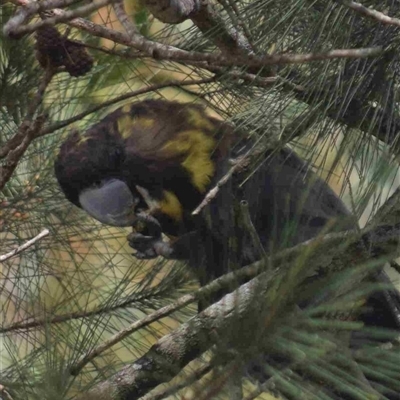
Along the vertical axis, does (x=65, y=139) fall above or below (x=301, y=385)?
above

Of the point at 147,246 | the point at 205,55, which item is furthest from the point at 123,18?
the point at 147,246

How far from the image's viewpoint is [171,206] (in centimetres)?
147

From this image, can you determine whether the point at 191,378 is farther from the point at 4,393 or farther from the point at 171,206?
the point at 171,206

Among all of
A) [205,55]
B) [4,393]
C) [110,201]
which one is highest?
[205,55]

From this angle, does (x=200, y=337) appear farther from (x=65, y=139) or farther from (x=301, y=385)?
(x=65, y=139)

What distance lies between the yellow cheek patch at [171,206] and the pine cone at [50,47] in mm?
616

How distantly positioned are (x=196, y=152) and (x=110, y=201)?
0.17 m

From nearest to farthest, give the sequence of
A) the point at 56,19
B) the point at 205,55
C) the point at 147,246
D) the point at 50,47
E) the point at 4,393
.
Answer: the point at 56,19 < the point at 205,55 < the point at 50,47 < the point at 4,393 < the point at 147,246

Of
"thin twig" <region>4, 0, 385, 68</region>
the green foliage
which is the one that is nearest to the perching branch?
the green foliage

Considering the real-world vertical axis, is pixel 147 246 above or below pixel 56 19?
below

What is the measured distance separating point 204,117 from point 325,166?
0.57m

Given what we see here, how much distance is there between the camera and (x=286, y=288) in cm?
60

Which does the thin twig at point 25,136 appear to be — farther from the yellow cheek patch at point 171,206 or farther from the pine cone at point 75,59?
the yellow cheek patch at point 171,206

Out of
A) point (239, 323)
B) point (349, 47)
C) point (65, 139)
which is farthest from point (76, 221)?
point (239, 323)
